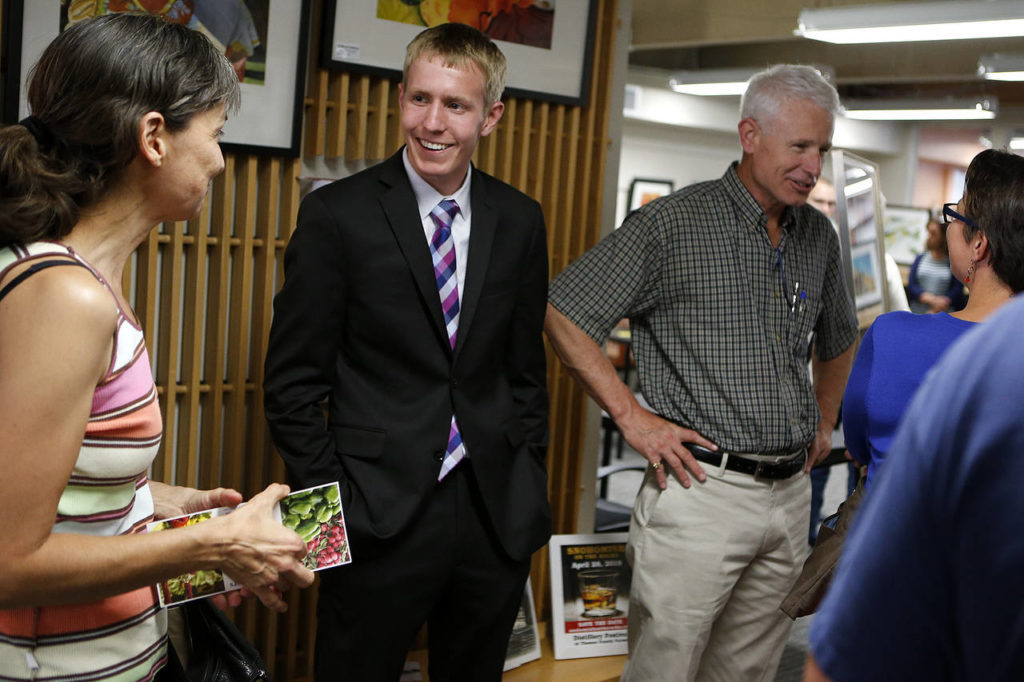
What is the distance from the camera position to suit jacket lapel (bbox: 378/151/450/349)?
231 centimetres

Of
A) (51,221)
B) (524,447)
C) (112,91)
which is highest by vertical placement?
(112,91)

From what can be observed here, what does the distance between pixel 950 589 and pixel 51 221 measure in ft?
3.74

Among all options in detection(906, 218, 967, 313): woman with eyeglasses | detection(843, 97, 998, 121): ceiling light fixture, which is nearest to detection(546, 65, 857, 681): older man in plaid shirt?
detection(906, 218, 967, 313): woman with eyeglasses

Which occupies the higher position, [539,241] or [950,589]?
[539,241]

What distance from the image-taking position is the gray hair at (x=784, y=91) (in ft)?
9.70

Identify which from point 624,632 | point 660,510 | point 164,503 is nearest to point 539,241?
point 660,510

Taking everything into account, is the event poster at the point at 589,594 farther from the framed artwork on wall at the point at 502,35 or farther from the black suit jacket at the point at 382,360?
the framed artwork on wall at the point at 502,35

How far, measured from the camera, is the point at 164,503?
5.69ft

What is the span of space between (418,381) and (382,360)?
0.32 feet

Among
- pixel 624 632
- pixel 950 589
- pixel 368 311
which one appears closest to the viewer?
pixel 950 589

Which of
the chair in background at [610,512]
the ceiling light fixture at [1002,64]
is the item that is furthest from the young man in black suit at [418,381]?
the ceiling light fixture at [1002,64]

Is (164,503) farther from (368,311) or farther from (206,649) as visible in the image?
(368,311)

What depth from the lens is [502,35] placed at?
3379 mm

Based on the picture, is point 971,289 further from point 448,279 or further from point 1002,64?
point 1002,64
